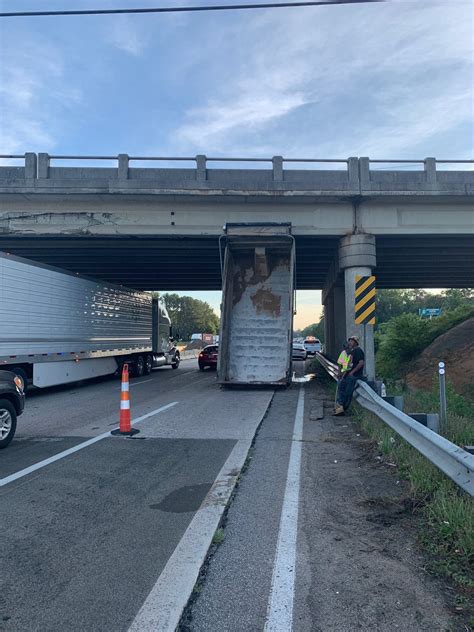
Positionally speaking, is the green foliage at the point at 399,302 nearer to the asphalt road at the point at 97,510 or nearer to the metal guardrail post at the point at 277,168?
the metal guardrail post at the point at 277,168

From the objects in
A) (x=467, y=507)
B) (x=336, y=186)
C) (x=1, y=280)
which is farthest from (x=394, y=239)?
(x=467, y=507)

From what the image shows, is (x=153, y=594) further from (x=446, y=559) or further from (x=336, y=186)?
(x=336, y=186)

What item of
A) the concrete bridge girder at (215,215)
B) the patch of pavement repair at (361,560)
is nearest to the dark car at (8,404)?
the patch of pavement repair at (361,560)

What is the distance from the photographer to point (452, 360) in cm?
1569

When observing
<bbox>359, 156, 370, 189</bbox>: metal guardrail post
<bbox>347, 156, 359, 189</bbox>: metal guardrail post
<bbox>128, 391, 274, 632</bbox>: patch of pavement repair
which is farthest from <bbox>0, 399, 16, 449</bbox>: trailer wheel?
<bbox>359, 156, 370, 189</bbox>: metal guardrail post

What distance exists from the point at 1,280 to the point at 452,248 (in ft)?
56.7

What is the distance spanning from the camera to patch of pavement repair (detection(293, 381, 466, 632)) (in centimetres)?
288

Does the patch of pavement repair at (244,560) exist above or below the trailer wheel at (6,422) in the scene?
below

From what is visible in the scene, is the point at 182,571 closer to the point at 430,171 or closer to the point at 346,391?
the point at 346,391

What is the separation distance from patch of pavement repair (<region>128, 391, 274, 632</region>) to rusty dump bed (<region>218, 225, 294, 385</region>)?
944 cm

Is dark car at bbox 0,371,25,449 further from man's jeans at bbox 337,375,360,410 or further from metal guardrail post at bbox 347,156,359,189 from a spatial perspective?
metal guardrail post at bbox 347,156,359,189

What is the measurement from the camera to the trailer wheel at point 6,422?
7.30 m

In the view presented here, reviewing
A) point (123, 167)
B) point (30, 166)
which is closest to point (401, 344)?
point (123, 167)

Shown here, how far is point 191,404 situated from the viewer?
39.2ft
